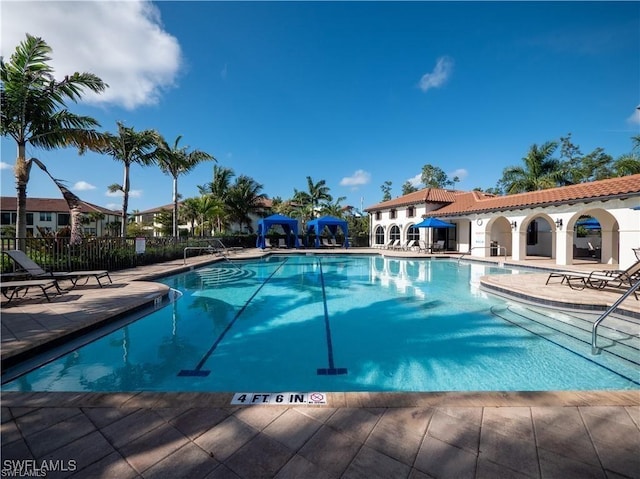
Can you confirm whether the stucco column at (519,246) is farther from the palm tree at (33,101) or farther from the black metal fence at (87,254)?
the palm tree at (33,101)

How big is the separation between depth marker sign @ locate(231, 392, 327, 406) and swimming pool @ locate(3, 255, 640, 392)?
4.00ft

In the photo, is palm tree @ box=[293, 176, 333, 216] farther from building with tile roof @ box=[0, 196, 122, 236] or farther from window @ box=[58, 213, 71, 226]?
window @ box=[58, 213, 71, 226]

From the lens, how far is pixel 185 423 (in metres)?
2.34

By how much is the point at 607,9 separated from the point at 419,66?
7971 mm

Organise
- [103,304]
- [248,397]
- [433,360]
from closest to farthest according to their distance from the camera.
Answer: [248,397] < [433,360] < [103,304]

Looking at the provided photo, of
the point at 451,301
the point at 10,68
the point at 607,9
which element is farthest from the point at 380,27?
the point at 10,68

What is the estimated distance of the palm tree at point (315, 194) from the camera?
33250 mm

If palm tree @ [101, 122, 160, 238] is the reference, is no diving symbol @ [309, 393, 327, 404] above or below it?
below

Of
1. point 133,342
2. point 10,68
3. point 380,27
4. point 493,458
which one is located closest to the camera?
point 493,458

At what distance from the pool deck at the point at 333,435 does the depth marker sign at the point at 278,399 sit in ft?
0.24

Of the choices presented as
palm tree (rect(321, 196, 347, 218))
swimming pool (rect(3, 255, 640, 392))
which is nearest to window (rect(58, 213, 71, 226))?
palm tree (rect(321, 196, 347, 218))

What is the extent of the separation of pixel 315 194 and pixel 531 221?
66.8ft

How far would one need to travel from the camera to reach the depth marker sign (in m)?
2.66

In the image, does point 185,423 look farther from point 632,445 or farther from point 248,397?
point 632,445
